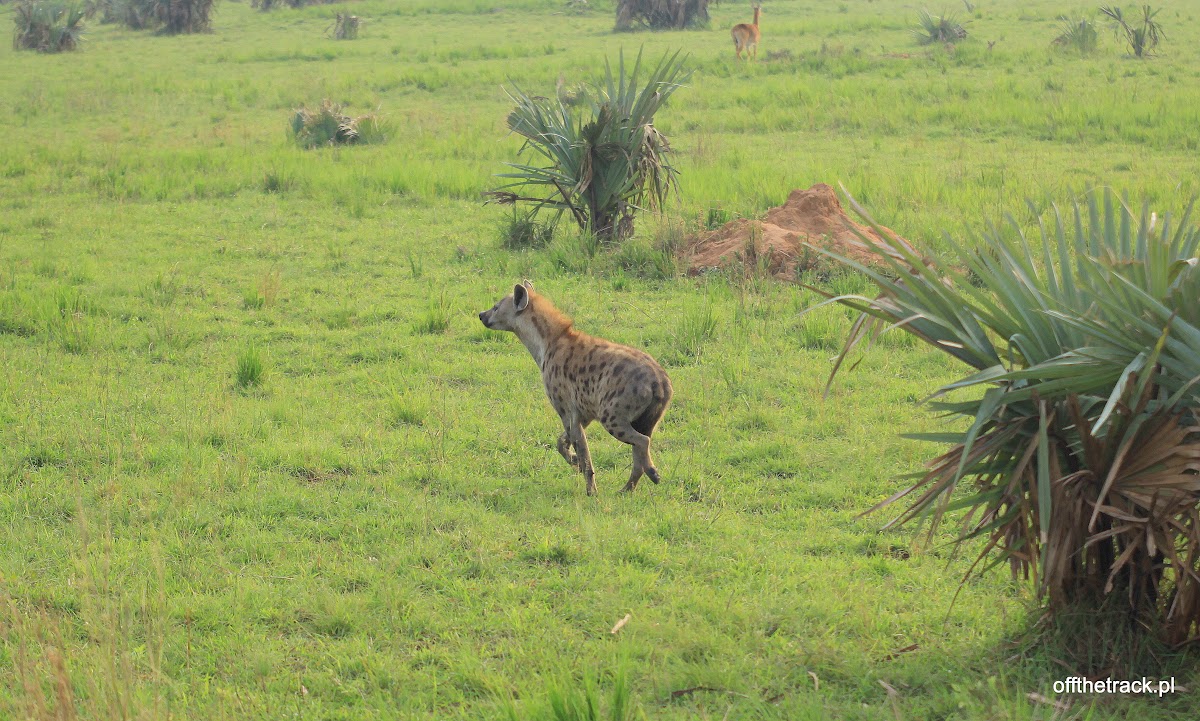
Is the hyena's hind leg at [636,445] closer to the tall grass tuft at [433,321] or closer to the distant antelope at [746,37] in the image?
the tall grass tuft at [433,321]

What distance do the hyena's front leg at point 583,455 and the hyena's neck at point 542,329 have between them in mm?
487

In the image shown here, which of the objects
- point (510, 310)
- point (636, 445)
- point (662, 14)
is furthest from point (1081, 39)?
point (636, 445)

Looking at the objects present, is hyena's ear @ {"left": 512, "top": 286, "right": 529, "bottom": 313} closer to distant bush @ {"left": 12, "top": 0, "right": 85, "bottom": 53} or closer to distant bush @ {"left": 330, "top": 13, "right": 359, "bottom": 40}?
distant bush @ {"left": 330, "top": 13, "right": 359, "bottom": 40}

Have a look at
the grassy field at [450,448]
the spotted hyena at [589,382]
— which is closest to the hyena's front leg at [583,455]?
the spotted hyena at [589,382]

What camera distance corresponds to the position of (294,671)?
182 inches

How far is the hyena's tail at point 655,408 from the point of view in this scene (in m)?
6.04

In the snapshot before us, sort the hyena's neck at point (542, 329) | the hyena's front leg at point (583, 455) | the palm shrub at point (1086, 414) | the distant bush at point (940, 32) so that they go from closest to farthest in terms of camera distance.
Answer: the palm shrub at point (1086, 414) < the hyena's front leg at point (583, 455) < the hyena's neck at point (542, 329) < the distant bush at point (940, 32)

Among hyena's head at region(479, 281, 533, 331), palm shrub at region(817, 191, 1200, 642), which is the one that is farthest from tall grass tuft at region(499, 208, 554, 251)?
palm shrub at region(817, 191, 1200, 642)

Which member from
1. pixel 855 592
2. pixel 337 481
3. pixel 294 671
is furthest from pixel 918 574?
pixel 337 481

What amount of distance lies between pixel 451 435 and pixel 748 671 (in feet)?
10.0

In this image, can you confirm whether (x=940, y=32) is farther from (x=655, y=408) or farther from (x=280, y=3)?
(x=280, y=3)

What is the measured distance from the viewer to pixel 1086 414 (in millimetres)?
4238

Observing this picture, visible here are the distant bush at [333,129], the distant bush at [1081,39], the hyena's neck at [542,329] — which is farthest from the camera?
the distant bush at [1081,39]

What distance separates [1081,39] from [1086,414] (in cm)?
2012
